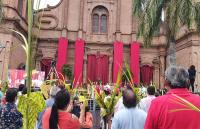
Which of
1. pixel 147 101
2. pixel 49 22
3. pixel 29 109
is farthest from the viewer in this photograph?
pixel 49 22

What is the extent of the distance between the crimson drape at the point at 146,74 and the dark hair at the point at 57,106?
85.0 feet

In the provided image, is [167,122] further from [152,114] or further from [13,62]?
[13,62]

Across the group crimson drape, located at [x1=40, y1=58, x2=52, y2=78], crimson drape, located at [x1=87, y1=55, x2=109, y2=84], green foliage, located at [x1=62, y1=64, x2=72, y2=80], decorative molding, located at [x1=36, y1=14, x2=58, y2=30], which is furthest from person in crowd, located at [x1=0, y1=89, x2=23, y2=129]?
decorative molding, located at [x1=36, y1=14, x2=58, y2=30]

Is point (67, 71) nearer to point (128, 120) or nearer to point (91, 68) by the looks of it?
point (91, 68)

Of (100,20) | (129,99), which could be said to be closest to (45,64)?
(100,20)

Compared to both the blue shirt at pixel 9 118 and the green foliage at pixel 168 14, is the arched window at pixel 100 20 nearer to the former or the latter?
the green foliage at pixel 168 14

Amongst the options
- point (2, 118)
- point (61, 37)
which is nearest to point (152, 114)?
point (2, 118)

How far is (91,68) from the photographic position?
28.7 metres

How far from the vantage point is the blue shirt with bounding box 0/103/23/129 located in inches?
172

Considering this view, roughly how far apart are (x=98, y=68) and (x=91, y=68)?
64 cm

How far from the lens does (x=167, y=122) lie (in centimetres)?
259

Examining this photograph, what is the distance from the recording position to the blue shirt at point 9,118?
Result: 4.38m

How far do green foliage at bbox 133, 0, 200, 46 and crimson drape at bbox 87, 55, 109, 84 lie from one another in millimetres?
12174

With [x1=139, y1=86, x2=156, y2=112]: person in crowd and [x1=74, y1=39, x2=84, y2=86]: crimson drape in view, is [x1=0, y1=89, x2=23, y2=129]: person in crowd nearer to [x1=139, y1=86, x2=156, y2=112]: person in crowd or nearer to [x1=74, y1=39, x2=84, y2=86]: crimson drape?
[x1=139, y1=86, x2=156, y2=112]: person in crowd
